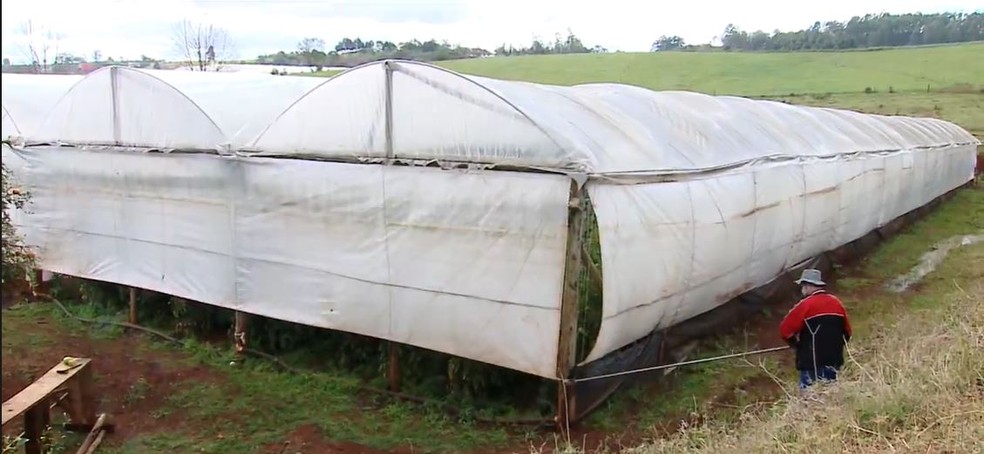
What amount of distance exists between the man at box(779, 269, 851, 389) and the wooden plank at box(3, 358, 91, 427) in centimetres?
593

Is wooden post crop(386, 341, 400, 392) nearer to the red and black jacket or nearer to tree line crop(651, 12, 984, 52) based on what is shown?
the red and black jacket

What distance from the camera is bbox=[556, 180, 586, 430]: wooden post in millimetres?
6125

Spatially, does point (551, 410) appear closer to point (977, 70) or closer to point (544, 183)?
point (544, 183)

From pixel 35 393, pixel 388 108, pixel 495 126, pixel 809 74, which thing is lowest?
pixel 35 393

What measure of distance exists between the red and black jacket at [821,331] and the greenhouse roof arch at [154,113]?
6.08 m

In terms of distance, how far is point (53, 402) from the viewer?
239 inches

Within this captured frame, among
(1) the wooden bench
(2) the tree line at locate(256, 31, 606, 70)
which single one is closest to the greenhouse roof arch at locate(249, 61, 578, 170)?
(1) the wooden bench

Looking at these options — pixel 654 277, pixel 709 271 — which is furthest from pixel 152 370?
pixel 709 271

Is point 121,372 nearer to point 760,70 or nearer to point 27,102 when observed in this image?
point 27,102

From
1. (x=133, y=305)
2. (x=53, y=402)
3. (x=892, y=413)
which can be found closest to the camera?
(x=892, y=413)

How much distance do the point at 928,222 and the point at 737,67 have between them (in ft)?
97.2

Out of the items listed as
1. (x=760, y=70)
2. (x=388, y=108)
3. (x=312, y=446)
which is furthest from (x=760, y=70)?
(x=312, y=446)

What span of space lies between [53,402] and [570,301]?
4.18 meters

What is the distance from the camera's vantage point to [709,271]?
7785 mm
